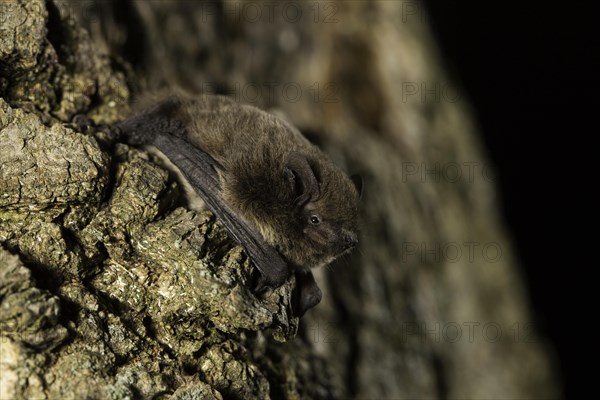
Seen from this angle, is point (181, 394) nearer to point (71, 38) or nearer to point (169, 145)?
point (169, 145)

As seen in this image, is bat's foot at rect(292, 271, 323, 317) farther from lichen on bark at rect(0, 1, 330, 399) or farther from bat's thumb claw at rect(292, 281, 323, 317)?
lichen on bark at rect(0, 1, 330, 399)

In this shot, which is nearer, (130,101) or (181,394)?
(181,394)

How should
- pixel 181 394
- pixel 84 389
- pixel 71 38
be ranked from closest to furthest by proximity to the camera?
pixel 84 389, pixel 181 394, pixel 71 38

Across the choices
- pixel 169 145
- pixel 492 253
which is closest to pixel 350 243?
pixel 169 145

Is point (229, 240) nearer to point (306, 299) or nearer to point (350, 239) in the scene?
point (306, 299)

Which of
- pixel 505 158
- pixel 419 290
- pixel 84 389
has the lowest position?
pixel 505 158

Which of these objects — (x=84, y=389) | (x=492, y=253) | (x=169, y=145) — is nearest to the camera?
(x=84, y=389)

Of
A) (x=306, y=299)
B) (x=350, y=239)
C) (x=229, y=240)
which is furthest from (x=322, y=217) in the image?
(x=229, y=240)
